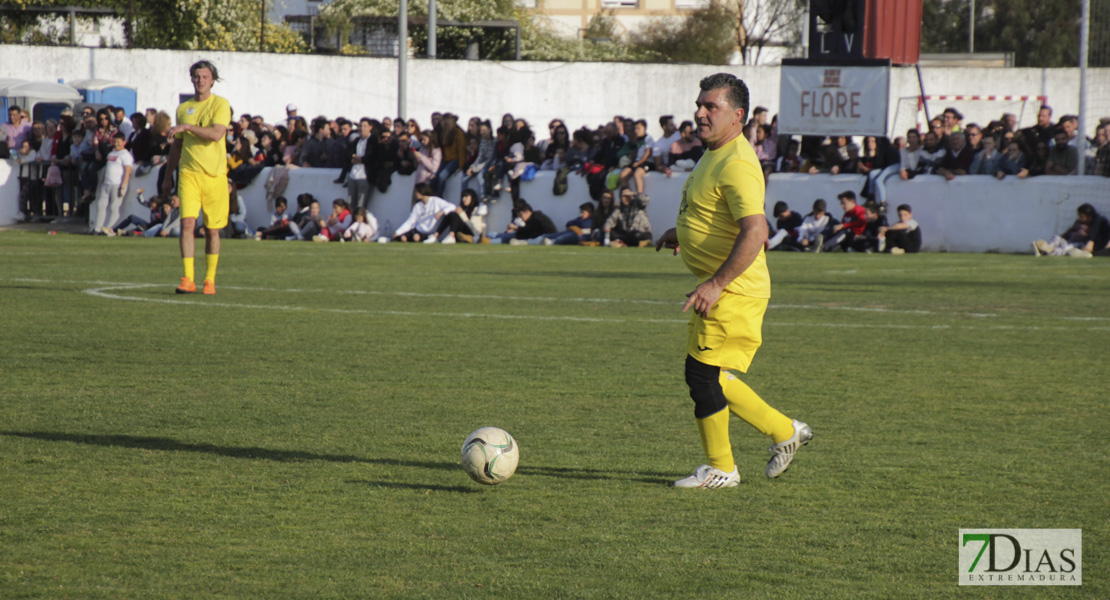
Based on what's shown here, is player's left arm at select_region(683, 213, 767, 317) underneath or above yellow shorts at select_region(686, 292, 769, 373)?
above

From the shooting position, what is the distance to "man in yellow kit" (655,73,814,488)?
5094mm

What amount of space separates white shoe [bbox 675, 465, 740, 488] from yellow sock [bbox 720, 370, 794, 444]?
0.84ft

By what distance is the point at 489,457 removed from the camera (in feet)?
17.1

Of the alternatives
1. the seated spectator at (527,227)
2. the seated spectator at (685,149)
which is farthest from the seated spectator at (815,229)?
the seated spectator at (527,227)

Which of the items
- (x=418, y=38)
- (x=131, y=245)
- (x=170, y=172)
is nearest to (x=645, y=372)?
(x=170, y=172)

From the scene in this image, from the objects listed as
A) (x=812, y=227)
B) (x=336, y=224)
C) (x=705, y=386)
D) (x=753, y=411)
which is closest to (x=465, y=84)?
(x=336, y=224)

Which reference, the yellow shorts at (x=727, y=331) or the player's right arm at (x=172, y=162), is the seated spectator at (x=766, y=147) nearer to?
the player's right arm at (x=172, y=162)

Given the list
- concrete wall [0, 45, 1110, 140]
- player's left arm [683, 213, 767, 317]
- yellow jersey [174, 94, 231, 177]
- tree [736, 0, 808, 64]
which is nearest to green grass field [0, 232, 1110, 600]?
player's left arm [683, 213, 767, 317]

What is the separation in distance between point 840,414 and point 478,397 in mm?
1951

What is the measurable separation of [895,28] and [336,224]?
11.6m

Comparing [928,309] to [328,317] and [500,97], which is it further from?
[500,97]

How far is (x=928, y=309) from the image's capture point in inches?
478

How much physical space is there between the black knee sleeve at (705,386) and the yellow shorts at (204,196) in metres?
7.92

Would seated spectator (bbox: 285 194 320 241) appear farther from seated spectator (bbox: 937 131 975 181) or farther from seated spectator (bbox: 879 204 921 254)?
seated spectator (bbox: 937 131 975 181)
